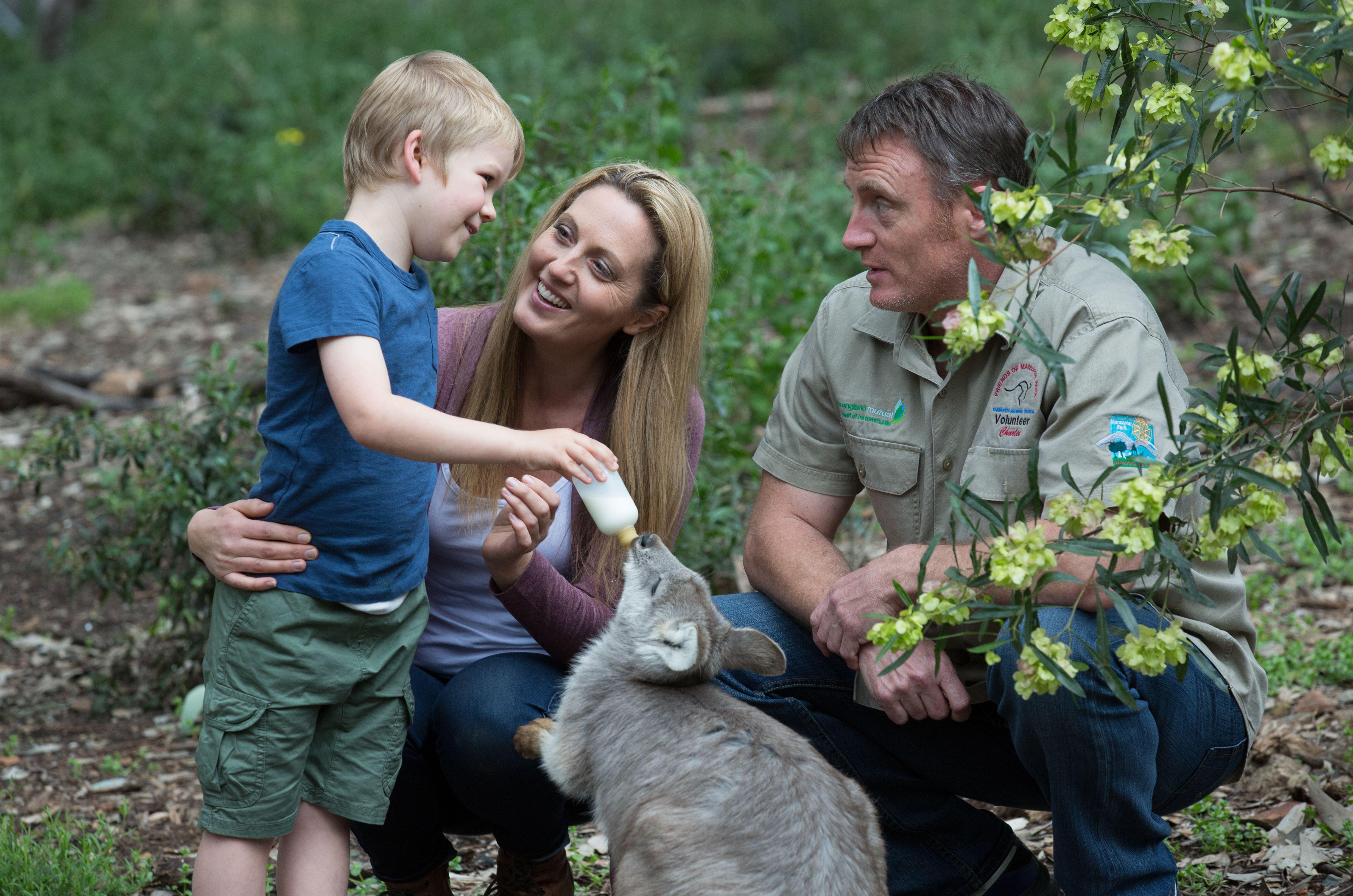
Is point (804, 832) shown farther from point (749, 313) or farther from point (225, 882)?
point (749, 313)

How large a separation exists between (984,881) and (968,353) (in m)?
1.76

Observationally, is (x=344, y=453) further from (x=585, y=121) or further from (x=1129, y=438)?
(x=585, y=121)

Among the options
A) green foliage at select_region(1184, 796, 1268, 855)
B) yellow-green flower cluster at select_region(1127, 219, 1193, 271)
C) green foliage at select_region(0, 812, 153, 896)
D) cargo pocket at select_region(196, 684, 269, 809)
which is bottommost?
green foliage at select_region(0, 812, 153, 896)

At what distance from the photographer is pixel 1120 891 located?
2732mm

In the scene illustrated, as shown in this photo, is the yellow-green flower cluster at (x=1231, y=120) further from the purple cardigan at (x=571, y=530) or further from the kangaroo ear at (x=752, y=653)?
the purple cardigan at (x=571, y=530)

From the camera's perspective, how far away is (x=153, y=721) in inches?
184

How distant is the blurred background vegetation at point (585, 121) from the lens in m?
4.99

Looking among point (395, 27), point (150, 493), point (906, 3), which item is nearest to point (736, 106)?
point (906, 3)

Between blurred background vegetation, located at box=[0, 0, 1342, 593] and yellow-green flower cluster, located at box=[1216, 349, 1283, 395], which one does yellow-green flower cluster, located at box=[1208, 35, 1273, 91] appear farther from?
blurred background vegetation, located at box=[0, 0, 1342, 593]

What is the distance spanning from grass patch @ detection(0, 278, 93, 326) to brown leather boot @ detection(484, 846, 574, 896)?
7.32 m

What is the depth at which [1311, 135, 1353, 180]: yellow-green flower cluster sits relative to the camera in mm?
2086

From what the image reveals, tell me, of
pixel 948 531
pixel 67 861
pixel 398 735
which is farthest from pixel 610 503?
pixel 67 861

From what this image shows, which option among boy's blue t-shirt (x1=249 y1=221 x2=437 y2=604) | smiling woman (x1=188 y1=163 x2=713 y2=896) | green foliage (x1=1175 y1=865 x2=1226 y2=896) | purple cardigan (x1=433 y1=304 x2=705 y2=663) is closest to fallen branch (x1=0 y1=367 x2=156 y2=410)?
purple cardigan (x1=433 y1=304 x2=705 y2=663)

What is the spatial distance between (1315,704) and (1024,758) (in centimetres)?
181
